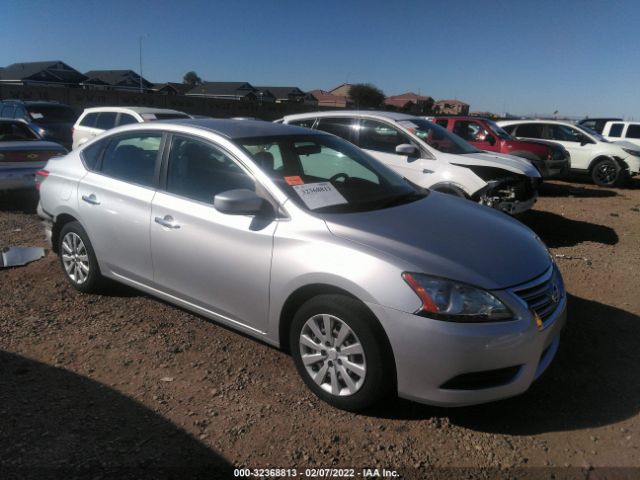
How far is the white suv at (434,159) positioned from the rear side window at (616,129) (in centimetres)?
996

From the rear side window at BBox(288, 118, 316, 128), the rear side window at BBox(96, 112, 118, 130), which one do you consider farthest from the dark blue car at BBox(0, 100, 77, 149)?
the rear side window at BBox(288, 118, 316, 128)

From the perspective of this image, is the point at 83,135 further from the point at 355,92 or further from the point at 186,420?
the point at 355,92

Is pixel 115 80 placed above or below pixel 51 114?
below

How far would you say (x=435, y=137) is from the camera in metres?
7.42

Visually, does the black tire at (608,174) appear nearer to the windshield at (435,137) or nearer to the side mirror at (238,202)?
the windshield at (435,137)

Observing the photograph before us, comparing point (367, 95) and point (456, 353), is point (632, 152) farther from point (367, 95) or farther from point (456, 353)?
point (367, 95)

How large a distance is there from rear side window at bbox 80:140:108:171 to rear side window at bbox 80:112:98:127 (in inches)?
288

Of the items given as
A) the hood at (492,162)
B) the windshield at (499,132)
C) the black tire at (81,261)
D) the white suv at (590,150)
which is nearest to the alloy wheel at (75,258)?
the black tire at (81,261)

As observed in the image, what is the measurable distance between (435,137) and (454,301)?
207 inches

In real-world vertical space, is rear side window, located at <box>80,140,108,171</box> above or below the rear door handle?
above

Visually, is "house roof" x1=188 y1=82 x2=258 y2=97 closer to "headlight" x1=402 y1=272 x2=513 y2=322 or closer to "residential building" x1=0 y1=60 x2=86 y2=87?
"residential building" x1=0 y1=60 x2=86 y2=87

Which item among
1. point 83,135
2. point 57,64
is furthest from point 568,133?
point 57,64

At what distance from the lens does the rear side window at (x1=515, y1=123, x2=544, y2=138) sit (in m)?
13.5

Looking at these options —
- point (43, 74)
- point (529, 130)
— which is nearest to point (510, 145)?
point (529, 130)
